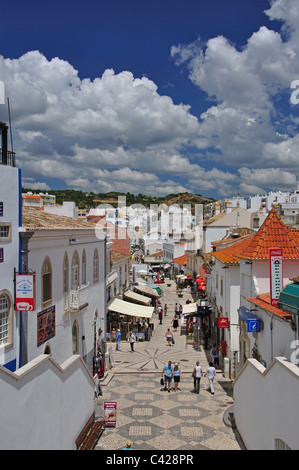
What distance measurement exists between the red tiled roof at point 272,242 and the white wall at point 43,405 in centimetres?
856

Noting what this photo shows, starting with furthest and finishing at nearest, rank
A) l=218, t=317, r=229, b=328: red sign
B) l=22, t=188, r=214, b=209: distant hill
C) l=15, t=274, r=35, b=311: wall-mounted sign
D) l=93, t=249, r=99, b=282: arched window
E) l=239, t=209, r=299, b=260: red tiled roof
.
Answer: l=22, t=188, r=214, b=209: distant hill
l=93, t=249, r=99, b=282: arched window
l=218, t=317, r=229, b=328: red sign
l=239, t=209, r=299, b=260: red tiled roof
l=15, t=274, r=35, b=311: wall-mounted sign

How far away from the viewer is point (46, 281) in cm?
1557

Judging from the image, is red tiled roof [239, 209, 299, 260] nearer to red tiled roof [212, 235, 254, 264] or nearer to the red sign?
red tiled roof [212, 235, 254, 264]

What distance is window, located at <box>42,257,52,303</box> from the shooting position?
15312 millimetres

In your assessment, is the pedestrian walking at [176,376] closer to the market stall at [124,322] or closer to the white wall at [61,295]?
the white wall at [61,295]

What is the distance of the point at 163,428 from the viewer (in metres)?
14.2

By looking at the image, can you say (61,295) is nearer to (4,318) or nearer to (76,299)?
(76,299)

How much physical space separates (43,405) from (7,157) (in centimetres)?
721

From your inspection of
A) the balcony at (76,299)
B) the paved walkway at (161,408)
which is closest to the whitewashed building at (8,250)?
the paved walkway at (161,408)

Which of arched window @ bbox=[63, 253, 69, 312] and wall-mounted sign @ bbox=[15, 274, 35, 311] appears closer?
wall-mounted sign @ bbox=[15, 274, 35, 311]

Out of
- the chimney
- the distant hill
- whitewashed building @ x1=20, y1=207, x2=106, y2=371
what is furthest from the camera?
the distant hill

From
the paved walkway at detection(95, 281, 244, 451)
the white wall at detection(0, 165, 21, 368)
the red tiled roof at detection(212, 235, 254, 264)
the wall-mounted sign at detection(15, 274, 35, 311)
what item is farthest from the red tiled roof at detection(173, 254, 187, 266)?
the wall-mounted sign at detection(15, 274, 35, 311)

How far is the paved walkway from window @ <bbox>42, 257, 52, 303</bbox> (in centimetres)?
437

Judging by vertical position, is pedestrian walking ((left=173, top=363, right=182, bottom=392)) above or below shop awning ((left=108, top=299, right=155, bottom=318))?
below
